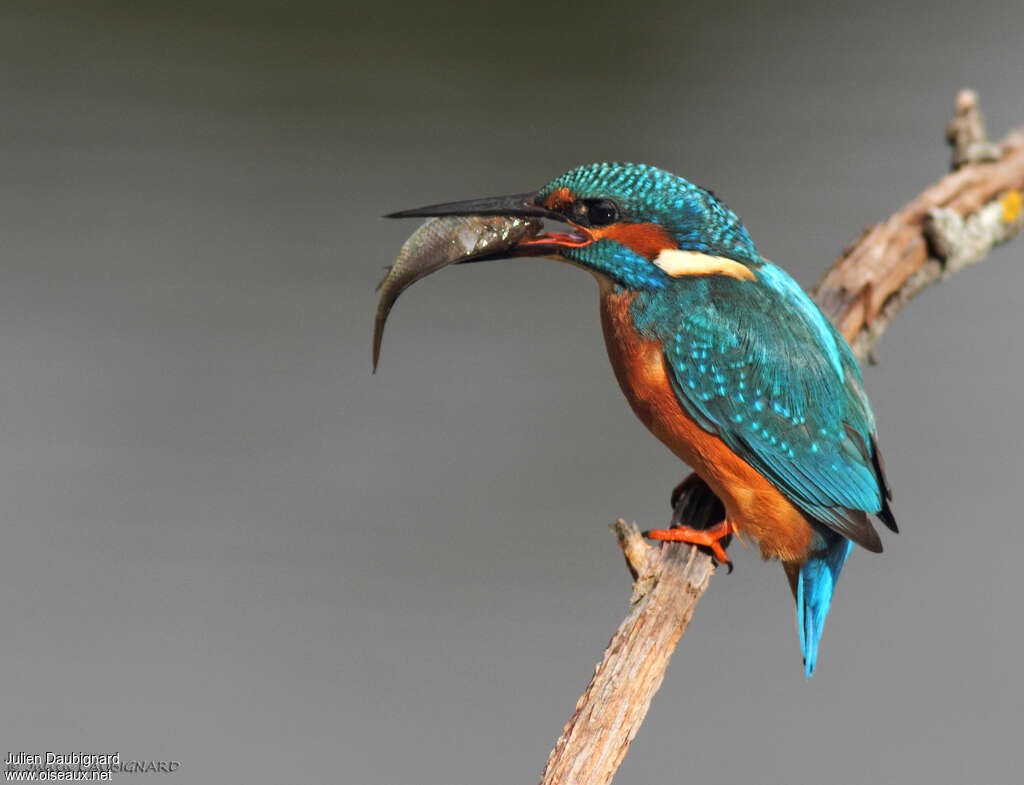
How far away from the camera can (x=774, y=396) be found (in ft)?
6.59

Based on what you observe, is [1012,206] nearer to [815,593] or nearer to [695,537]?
[815,593]

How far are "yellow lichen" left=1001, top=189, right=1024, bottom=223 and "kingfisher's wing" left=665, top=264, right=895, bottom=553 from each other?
821mm

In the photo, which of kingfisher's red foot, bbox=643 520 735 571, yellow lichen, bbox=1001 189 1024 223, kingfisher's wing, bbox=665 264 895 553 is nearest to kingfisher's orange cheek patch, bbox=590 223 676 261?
kingfisher's wing, bbox=665 264 895 553

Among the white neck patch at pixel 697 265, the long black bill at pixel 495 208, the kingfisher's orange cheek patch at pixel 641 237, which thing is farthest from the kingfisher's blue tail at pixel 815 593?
the long black bill at pixel 495 208

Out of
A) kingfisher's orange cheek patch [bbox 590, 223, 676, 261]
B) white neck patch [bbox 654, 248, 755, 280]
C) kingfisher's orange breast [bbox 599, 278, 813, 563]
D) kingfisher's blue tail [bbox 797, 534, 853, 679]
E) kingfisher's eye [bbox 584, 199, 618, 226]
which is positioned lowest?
kingfisher's blue tail [bbox 797, 534, 853, 679]

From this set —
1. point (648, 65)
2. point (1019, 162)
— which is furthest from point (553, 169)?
point (1019, 162)

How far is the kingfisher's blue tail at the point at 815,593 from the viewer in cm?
210

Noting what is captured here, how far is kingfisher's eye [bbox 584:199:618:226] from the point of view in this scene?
196 centimetres

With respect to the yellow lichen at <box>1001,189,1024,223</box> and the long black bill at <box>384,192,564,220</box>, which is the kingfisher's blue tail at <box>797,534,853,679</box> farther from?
the yellow lichen at <box>1001,189,1024,223</box>

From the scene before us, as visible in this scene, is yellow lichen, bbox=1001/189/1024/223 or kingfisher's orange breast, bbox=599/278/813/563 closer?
kingfisher's orange breast, bbox=599/278/813/563

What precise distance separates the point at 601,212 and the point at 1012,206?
1160mm

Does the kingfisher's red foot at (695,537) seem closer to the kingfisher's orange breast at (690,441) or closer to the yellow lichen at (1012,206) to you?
the kingfisher's orange breast at (690,441)

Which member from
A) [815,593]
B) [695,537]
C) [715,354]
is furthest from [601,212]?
[815,593]

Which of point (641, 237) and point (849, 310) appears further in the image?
point (849, 310)
